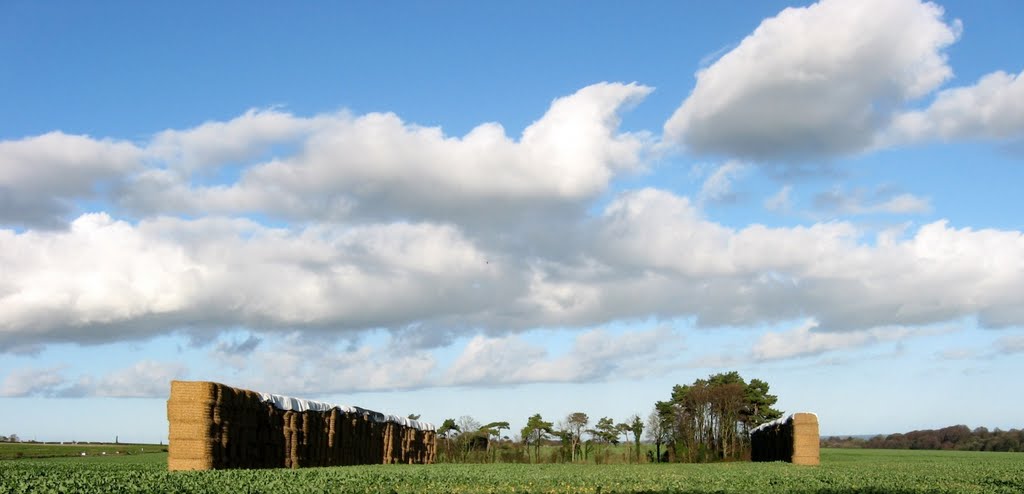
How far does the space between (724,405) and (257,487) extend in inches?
2778

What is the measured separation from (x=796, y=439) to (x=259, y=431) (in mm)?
31428

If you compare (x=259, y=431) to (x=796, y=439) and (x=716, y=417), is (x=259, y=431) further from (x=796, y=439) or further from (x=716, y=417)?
(x=716, y=417)

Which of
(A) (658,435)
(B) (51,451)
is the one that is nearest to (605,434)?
(A) (658,435)

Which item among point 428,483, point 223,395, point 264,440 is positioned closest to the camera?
point 428,483

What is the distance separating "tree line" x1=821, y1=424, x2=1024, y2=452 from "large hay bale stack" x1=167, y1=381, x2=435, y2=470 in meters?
85.6

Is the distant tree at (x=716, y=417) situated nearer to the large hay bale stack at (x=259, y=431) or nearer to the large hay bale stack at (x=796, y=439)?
the large hay bale stack at (x=796, y=439)

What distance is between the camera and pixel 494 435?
85.0m

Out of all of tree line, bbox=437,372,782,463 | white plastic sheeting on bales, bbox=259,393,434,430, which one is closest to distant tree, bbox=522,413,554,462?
tree line, bbox=437,372,782,463

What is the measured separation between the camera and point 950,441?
12444 centimetres

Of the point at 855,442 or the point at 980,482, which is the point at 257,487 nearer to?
the point at 980,482

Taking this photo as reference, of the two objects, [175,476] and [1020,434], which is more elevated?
[175,476]

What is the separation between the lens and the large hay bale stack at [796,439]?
51625 millimetres

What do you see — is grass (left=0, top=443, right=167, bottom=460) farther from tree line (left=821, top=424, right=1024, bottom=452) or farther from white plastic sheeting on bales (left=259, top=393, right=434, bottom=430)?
tree line (left=821, top=424, right=1024, bottom=452)

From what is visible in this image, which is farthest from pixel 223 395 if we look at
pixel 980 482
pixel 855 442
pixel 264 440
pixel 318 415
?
pixel 855 442
